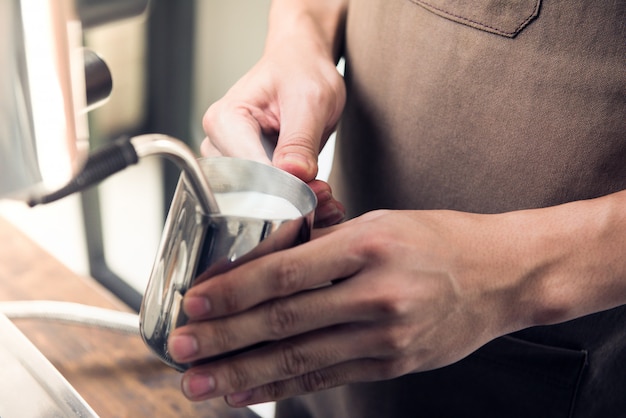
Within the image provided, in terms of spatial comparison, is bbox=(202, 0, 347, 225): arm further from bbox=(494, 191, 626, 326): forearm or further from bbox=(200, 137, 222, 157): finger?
bbox=(494, 191, 626, 326): forearm

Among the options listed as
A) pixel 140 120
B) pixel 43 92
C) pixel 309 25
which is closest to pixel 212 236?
pixel 43 92

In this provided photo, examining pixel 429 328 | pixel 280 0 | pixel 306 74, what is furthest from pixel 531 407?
pixel 280 0

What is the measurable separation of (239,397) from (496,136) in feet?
1.02

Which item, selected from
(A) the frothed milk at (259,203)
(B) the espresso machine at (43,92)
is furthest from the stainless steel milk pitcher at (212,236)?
(B) the espresso machine at (43,92)

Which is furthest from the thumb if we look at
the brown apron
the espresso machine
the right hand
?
the espresso machine

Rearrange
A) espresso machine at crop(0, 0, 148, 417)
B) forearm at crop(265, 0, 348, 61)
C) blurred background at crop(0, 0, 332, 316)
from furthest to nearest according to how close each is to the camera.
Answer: blurred background at crop(0, 0, 332, 316) < forearm at crop(265, 0, 348, 61) < espresso machine at crop(0, 0, 148, 417)

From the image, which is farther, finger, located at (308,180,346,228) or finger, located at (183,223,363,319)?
finger, located at (308,180,346,228)

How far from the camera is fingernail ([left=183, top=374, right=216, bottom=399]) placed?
41 cm

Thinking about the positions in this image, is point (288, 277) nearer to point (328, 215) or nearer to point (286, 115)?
point (328, 215)

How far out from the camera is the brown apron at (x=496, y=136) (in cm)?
53

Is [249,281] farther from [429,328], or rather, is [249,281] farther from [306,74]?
[306,74]

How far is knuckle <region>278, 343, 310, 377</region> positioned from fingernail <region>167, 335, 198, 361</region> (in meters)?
0.06

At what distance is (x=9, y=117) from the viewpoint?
227 millimetres

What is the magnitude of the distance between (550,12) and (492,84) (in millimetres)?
73
